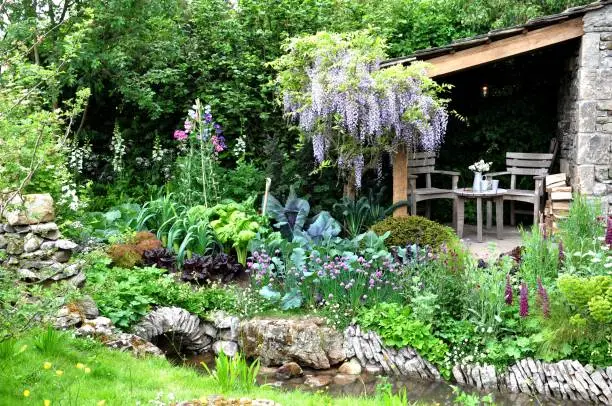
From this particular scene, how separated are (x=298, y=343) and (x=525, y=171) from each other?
468 cm

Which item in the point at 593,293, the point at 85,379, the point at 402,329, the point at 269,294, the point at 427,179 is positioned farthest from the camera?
the point at 427,179

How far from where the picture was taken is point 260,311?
6160 millimetres

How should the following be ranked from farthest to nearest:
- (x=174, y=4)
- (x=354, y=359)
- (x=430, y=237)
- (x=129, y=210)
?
(x=174, y=4), (x=129, y=210), (x=430, y=237), (x=354, y=359)

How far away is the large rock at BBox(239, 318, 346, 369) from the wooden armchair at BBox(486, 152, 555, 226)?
3727 mm

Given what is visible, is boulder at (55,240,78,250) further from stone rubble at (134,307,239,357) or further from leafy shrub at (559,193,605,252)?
leafy shrub at (559,193,605,252)

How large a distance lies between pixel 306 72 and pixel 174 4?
8.39ft

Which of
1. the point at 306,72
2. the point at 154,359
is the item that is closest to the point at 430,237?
the point at 306,72

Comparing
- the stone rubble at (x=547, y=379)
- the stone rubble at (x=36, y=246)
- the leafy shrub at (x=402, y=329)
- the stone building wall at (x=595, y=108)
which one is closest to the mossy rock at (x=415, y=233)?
the leafy shrub at (x=402, y=329)

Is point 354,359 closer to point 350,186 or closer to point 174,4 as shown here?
point 350,186

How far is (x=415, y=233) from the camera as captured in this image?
22.5 ft

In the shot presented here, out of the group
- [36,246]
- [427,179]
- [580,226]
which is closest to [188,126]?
[36,246]

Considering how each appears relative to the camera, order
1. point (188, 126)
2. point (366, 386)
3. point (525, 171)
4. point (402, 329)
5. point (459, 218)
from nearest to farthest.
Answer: point (366, 386), point (402, 329), point (188, 126), point (459, 218), point (525, 171)

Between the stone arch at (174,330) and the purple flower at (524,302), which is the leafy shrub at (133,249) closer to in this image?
the stone arch at (174,330)

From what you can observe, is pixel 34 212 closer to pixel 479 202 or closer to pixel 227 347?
pixel 227 347
